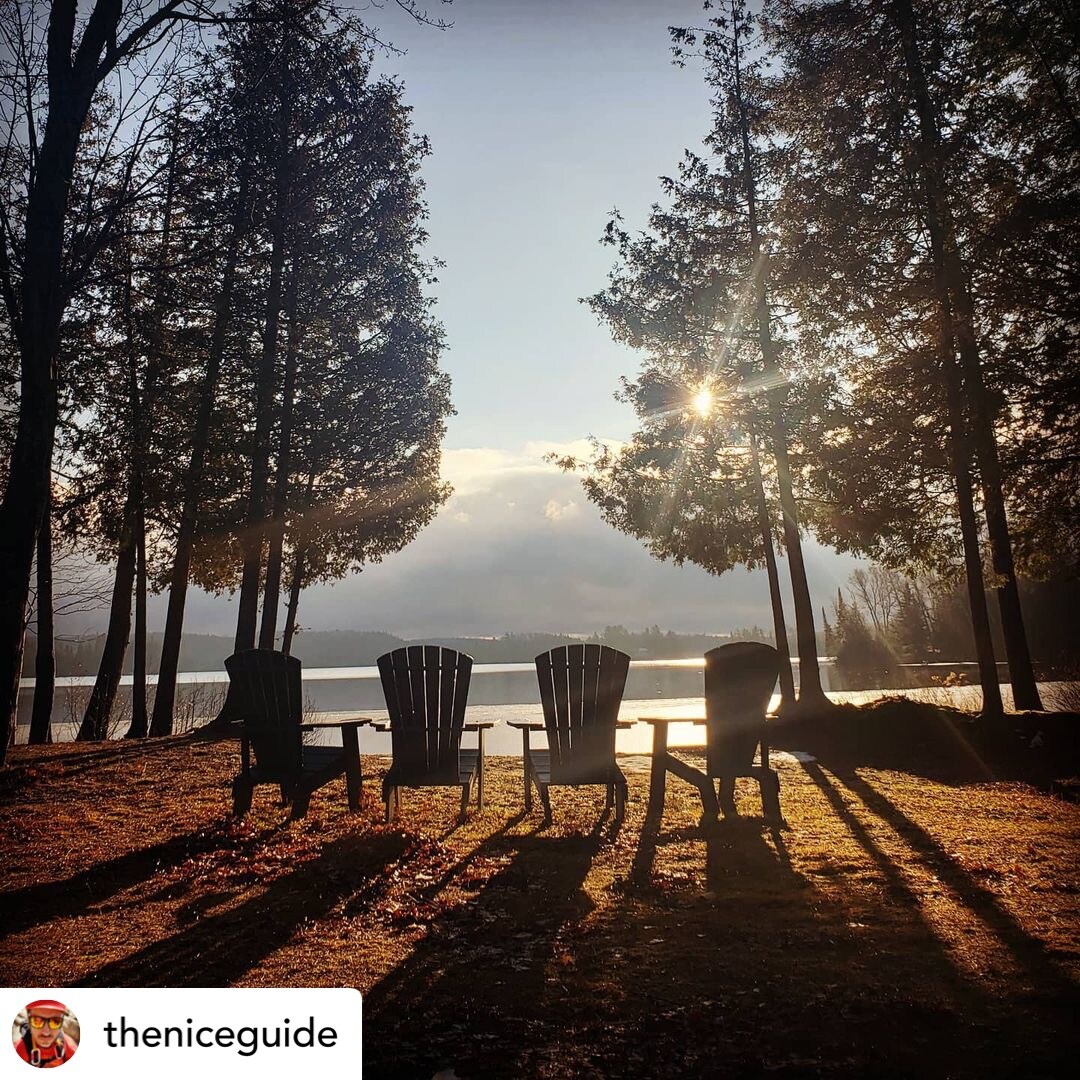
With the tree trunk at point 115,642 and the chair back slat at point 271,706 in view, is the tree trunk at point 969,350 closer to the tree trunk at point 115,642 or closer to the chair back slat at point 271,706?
the chair back slat at point 271,706

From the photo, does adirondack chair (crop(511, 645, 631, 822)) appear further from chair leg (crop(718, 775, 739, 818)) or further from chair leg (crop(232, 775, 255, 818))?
chair leg (crop(232, 775, 255, 818))

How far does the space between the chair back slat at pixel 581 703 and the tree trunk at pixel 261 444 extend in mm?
7248

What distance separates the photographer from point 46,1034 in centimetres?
225

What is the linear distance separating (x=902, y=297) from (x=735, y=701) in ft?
24.8

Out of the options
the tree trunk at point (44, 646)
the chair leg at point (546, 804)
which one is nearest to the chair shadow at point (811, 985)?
the chair leg at point (546, 804)

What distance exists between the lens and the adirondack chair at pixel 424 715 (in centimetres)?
559

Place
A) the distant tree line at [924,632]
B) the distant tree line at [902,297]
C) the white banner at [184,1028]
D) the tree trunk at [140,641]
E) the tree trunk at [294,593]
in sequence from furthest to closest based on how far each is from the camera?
the distant tree line at [924,632] → the tree trunk at [294,593] → the tree trunk at [140,641] → the distant tree line at [902,297] → the white banner at [184,1028]

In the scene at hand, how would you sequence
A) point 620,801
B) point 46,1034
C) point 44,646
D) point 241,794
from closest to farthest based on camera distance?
point 46,1034 < point 241,794 < point 620,801 < point 44,646

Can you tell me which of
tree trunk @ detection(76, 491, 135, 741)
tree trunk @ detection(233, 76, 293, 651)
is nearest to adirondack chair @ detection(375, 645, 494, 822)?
tree trunk @ detection(233, 76, 293, 651)

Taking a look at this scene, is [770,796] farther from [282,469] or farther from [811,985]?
[282,469]

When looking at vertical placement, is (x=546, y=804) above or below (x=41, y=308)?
below

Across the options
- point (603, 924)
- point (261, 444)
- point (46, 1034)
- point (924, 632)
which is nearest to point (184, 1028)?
point (46, 1034)

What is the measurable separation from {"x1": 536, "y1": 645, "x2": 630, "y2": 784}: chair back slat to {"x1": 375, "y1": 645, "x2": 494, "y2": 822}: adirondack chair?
62cm

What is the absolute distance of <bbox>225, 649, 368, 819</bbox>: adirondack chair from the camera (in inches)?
217
